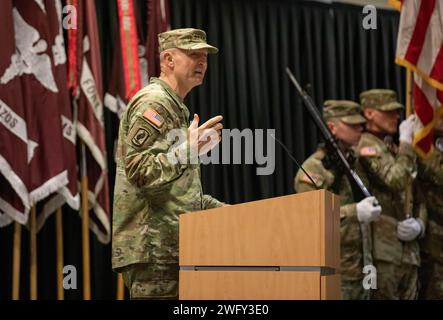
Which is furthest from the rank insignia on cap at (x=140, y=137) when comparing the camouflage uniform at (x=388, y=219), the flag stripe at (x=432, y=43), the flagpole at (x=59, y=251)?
the camouflage uniform at (x=388, y=219)

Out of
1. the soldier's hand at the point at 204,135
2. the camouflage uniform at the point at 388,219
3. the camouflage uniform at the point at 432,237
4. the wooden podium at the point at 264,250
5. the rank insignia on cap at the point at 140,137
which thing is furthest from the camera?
the camouflage uniform at the point at 432,237

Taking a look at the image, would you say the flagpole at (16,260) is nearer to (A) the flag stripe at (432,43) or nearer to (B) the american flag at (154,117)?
(B) the american flag at (154,117)

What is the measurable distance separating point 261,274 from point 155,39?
2.78 m

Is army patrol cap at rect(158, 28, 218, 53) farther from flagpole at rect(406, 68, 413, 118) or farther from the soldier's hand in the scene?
flagpole at rect(406, 68, 413, 118)

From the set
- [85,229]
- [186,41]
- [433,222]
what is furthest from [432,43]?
[85,229]

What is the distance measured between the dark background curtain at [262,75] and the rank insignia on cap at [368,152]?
574 millimetres

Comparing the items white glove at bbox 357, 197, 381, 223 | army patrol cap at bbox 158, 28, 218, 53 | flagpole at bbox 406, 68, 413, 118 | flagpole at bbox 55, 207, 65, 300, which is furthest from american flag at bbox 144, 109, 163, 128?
flagpole at bbox 406, 68, 413, 118

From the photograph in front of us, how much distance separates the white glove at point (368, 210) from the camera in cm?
516

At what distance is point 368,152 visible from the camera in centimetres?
547

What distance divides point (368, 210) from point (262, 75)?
1414mm

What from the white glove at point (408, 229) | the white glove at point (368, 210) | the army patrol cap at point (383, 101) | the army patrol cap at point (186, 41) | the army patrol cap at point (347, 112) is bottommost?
the white glove at point (408, 229)

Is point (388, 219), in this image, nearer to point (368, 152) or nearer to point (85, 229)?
point (368, 152)
